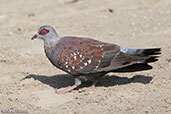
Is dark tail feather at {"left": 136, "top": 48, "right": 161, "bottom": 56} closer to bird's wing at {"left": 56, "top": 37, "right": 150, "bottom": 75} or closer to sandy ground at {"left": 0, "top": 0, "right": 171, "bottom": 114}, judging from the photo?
bird's wing at {"left": 56, "top": 37, "right": 150, "bottom": 75}

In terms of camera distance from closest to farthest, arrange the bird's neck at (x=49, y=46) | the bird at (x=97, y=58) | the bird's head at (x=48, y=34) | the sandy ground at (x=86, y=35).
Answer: the sandy ground at (x=86, y=35)
the bird at (x=97, y=58)
the bird's neck at (x=49, y=46)
the bird's head at (x=48, y=34)

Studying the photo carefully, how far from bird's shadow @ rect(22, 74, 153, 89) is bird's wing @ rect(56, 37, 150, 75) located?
577mm

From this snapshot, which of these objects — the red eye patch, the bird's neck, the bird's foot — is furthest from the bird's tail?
the red eye patch

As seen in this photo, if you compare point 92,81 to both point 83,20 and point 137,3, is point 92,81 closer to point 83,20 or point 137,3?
point 83,20

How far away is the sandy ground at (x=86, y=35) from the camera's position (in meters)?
6.44

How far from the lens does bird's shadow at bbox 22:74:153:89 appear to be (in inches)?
285

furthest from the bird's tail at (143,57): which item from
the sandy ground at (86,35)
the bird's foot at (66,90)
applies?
the bird's foot at (66,90)

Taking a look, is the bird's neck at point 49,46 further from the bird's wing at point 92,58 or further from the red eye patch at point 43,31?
the bird's wing at point 92,58

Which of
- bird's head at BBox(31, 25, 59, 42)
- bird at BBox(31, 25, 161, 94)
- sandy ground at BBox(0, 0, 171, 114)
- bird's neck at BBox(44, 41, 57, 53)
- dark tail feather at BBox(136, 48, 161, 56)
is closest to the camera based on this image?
sandy ground at BBox(0, 0, 171, 114)

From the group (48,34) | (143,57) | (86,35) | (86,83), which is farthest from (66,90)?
(86,35)

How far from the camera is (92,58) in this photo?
6789 mm

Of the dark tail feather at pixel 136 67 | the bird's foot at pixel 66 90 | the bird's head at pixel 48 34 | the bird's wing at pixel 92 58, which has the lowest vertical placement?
the bird's foot at pixel 66 90

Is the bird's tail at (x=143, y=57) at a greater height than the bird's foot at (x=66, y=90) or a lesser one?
greater

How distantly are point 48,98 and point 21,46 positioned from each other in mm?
3008
